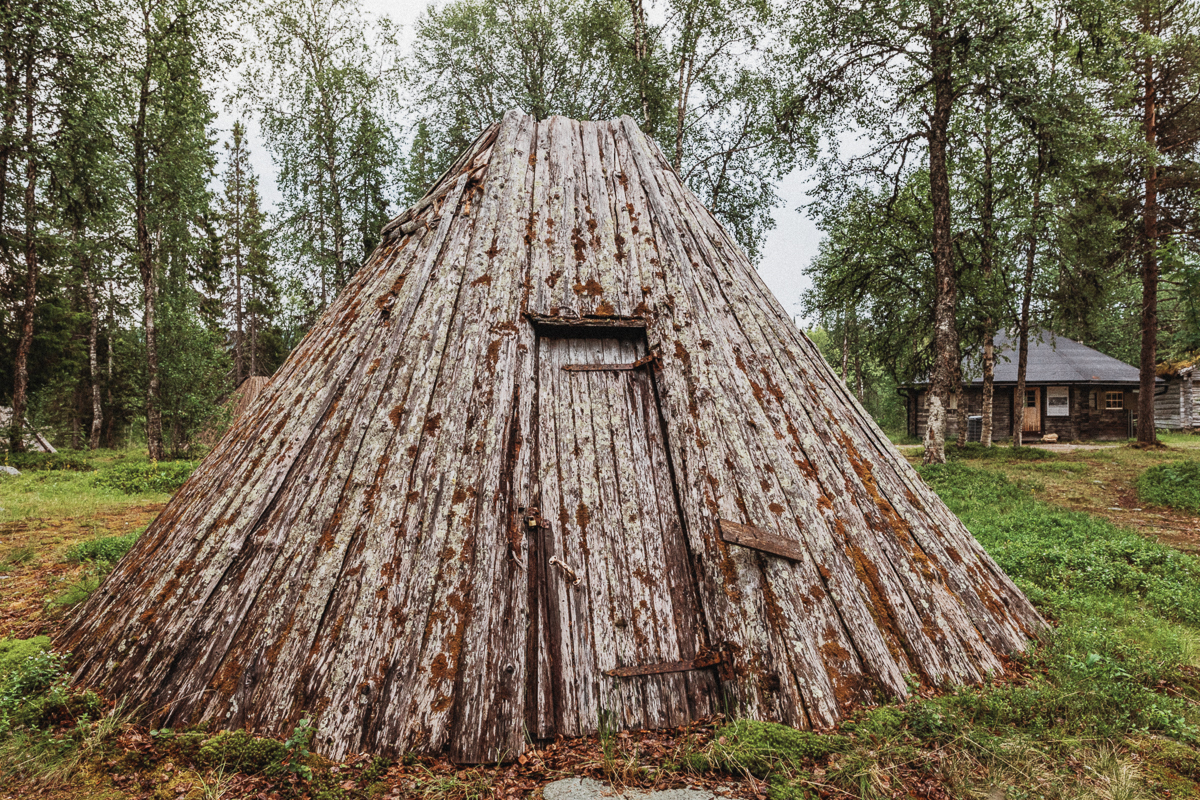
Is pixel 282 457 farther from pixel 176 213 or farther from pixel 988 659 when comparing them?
pixel 176 213

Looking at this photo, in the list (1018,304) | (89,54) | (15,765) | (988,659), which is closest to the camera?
(15,765)

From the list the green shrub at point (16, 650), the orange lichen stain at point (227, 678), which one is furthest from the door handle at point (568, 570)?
the green shrub at point (16, 650)

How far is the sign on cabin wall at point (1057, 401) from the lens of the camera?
968 inches

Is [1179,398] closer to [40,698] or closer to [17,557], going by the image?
[40,698]

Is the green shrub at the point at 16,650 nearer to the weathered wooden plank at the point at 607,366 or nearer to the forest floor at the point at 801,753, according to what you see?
the forest floor at the point at 801,753

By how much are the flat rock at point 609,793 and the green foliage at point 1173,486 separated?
36.7 ft

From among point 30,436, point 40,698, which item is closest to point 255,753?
point 40,698

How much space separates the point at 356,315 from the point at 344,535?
179 cm

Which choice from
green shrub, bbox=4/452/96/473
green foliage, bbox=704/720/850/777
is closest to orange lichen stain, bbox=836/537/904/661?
green foliage, bbox=704/720/850/777

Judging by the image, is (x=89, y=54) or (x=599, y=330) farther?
(x=89, y=54)

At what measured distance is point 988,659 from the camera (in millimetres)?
3012

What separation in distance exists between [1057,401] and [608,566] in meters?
30.5

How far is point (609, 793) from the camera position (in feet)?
7.08

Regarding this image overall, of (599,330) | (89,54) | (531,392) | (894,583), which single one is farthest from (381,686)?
(89,54)
